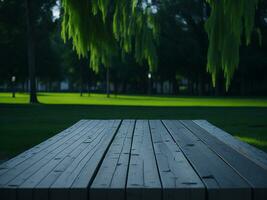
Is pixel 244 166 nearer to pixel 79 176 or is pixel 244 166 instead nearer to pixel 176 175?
pixel 176 175

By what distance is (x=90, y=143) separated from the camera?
7.50 m

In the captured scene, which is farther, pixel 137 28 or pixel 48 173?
pixel 137 28

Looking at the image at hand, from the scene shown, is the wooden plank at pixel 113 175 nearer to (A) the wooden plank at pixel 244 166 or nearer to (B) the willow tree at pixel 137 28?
(A) the wooden plank at pixel 244 166

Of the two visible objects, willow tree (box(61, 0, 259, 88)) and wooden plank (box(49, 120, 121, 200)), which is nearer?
wooden plank (box(49, 120, 121, 200))

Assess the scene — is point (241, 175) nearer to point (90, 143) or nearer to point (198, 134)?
point (90, 143)

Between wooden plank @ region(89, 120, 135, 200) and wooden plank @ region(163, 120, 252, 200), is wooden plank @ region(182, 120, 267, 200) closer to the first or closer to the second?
wooden plank @ region(163, 120, 252, 200)

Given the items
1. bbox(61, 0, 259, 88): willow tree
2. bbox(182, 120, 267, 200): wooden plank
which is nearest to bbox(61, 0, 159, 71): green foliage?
bbox(61, 0, 259, 88): willow tree

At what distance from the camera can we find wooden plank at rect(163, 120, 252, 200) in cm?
408

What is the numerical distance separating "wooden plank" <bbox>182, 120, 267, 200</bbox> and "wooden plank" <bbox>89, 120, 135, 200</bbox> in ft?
Result: 3.31

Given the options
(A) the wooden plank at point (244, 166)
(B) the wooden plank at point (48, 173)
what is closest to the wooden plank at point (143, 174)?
(B) the wooden plank at point (48, 173)

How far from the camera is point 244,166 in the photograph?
211 inches

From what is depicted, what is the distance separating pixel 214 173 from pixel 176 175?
1.19 ft

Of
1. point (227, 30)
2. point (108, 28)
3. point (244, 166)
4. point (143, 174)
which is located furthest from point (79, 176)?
point (108, 28)
